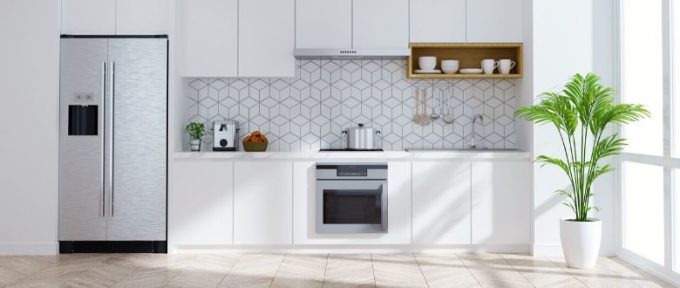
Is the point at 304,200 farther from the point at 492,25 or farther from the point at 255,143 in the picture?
the point at 492,25

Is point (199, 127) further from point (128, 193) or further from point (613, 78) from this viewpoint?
point (613, 78)

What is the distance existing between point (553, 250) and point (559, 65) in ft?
4.45

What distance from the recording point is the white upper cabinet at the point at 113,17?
16.1 feet

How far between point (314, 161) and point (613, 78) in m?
2.27

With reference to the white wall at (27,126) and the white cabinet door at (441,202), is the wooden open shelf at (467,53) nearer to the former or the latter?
the white cabinet door at (441,202)

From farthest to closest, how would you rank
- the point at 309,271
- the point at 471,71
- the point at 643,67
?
the point at 471,71, the point at 643,67, the point at 309,271

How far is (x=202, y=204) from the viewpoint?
485cm

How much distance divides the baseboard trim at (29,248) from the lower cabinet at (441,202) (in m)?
2.68

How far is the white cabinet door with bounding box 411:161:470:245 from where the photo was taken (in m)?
4.85

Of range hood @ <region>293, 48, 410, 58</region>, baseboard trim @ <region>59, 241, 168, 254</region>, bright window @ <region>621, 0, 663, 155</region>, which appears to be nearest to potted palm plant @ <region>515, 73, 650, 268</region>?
bright window @ <region>621, 0, 663, 155</region>

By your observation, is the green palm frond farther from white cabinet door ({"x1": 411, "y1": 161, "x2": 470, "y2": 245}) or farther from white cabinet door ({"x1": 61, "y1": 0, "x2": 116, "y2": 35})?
white cabinet door ({"x1": 61, "y1": 0, "x2": 116, "y2": 35})

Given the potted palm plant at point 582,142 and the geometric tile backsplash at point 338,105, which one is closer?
the potted palm plant at point 582,142

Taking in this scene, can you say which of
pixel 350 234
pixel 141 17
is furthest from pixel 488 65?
pixel 141 17

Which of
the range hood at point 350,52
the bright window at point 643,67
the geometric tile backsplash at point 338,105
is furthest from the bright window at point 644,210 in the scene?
the range hood at point 350,52
